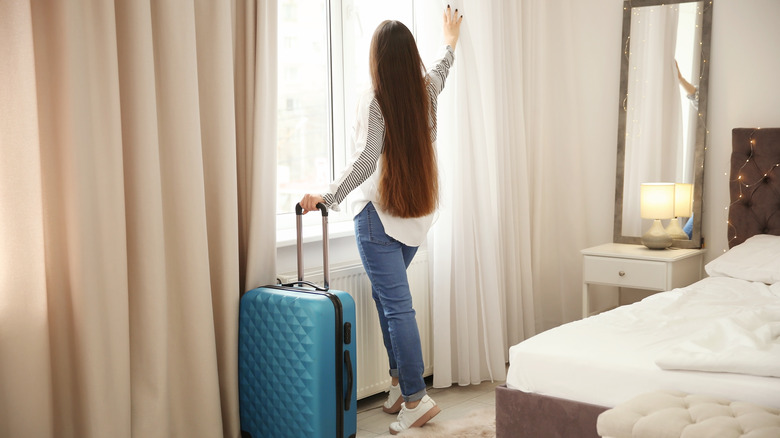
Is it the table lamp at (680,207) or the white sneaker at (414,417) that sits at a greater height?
the table lamp at (680,207)

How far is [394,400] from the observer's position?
2.88 m

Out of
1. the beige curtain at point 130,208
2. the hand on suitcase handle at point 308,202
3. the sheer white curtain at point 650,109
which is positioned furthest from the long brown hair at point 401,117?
the sheer white curtain at point 650,109

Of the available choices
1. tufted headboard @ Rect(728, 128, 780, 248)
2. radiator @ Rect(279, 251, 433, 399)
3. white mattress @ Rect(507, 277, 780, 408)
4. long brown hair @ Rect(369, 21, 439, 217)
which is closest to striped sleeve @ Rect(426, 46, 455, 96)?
long brown hair @ Rect(369, 21, 439, 217)

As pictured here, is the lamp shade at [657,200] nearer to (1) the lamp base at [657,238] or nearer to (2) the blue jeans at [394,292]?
(1) the lamp base at [657,238]

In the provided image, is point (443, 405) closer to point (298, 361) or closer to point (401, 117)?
point (298, 361)

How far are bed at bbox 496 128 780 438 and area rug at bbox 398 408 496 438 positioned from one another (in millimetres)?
476

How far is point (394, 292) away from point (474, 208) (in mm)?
795

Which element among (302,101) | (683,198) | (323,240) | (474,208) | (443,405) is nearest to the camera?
(323,240)

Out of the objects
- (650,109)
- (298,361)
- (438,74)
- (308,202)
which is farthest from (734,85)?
(298,361)

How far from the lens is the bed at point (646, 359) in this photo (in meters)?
1.75

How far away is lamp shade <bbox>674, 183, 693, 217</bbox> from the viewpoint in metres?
3.39

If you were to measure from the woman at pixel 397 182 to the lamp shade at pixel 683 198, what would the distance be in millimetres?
1399

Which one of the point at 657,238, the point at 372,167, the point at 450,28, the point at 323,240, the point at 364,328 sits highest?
the point at 450,28

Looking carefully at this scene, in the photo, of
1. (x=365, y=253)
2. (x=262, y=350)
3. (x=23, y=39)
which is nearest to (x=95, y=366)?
(x=262, y=350)
